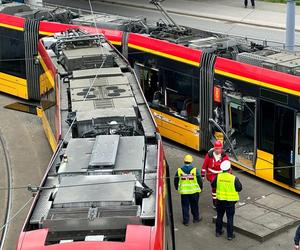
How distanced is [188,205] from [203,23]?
888 inches

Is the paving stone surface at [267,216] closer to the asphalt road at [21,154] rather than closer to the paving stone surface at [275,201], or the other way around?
the paving stone surface at [275,201]

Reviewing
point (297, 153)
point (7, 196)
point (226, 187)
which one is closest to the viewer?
point (226, 187)

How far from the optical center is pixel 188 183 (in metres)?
12.9

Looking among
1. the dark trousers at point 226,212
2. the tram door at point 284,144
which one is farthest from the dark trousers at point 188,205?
the tram door at point 284,144

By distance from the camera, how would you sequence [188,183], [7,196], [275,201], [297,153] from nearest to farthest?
[188,183] < [297,153] < [275,201] < [7,196]

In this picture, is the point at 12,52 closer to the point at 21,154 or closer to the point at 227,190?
the point at 21,154

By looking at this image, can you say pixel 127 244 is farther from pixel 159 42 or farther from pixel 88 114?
pixel 159 42

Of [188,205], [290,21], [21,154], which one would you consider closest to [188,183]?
[188,205]

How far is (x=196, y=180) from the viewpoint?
12.9 meters

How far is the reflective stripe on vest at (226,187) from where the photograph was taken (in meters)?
12.1

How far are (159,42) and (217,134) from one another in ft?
10.6

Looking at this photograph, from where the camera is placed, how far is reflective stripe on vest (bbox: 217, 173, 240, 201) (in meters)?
12.1

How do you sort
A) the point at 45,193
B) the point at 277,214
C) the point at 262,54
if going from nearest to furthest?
the point at 45,193 < the point at 277,214 < the point at 262,54

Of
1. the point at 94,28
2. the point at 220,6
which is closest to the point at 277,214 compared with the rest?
the point at 94,28
